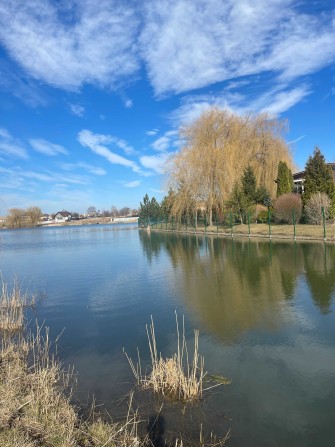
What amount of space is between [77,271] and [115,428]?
44.4 feet

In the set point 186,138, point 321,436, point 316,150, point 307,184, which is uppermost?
point 186,138

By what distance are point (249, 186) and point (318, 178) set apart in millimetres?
7131

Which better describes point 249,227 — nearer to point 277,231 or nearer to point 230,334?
point 277,231

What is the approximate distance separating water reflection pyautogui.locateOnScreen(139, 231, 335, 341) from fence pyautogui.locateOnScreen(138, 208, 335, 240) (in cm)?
437

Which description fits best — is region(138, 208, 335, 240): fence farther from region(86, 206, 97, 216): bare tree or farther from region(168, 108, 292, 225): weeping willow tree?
region(86, 206, 97, 216): bare tree

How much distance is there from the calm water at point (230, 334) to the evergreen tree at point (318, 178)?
13.2 meters

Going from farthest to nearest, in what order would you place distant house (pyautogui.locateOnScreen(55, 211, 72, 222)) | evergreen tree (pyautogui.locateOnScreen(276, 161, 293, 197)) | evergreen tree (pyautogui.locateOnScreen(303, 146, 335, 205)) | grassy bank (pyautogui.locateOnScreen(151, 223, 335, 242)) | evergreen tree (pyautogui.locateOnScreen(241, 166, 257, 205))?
distant house (pyautogui.locateOnScreen(55, 211, 72, 222)), evergreen tree (pyautogui.locateOnScreen(241, 166, 257, 205)), evergreen tree (pyautogui.locateOnScreen(276, 161, 293, 197)), evergreen tree (pyautogui.locateOnScreen(303, 146, 335, 205)), grassy bank (pyautogui.locateOnScreen(151, 223, 335, 242))

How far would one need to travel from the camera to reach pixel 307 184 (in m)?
27.3

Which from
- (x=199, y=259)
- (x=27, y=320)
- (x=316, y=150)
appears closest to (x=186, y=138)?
(x=316, y=150)

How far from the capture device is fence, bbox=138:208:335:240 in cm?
2280

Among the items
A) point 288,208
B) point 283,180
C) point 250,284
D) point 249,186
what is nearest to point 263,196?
point 249,186

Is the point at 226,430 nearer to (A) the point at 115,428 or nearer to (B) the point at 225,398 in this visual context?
(B) the point at 225,398

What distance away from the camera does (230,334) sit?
687cm

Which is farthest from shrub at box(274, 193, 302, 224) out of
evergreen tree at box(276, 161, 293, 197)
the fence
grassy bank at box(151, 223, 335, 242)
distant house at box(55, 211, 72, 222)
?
distant house at box(55, 211, 72, 222)
